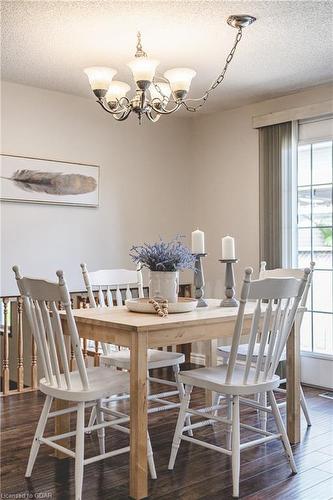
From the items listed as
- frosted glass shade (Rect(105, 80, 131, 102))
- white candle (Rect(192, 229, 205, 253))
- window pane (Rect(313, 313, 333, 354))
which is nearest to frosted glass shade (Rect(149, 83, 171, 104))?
frosted glass shade (Rect(105, 80, 131, 102))

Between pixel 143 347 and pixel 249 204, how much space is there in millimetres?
2917

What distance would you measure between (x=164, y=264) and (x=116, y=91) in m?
1.11

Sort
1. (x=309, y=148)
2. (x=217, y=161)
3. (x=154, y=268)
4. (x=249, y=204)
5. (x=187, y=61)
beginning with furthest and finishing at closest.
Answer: (x=217, y=161)
(x=249, y=204)
(x=309, y=148)
(x=187, y=61)
(x=154, y=268)

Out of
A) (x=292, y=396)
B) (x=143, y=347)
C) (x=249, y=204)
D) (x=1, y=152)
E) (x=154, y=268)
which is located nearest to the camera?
(x=143, y=347)

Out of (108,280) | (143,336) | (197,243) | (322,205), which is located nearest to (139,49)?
(197,243)

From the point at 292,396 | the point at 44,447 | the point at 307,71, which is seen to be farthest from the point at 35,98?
the point at 292,396

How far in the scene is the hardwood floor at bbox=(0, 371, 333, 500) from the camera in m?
2.50

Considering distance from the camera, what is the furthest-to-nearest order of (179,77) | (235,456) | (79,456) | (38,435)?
(179,77) < (38,435) < (235,456) < (79,456)

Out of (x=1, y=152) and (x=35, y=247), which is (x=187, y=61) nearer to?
(x=1, y=152)

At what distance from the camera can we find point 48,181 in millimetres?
4594

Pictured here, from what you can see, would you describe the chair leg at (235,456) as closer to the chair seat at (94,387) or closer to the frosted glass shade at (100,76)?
the chair seat at (94,387)

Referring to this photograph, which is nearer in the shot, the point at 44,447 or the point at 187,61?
the point at 44,447

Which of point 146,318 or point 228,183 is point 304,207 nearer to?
point 228,183

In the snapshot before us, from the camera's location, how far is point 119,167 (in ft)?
16.9
